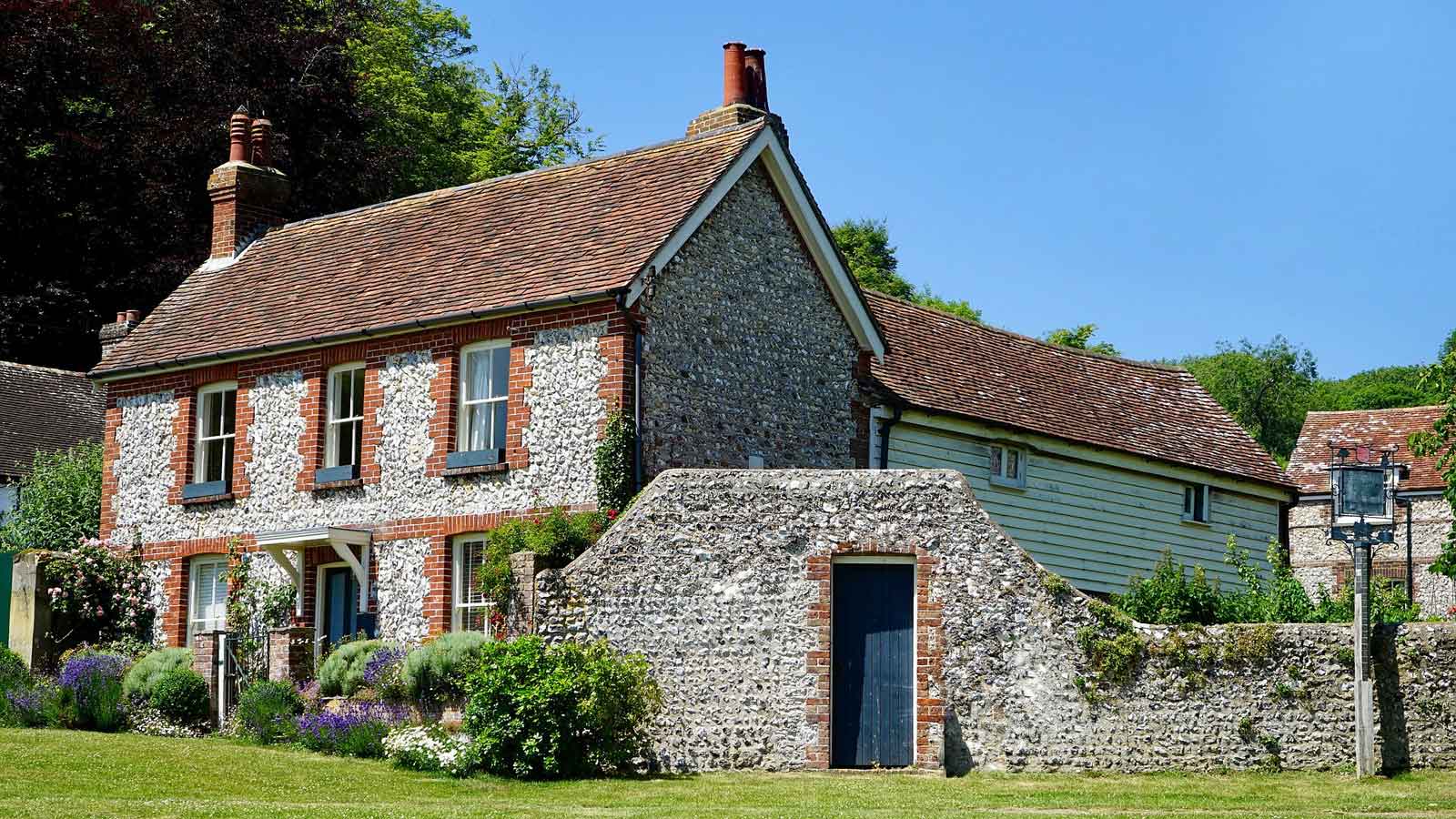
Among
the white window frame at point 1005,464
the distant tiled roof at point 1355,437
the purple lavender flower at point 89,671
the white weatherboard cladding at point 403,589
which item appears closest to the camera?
the purple lavender flower at point 89,671

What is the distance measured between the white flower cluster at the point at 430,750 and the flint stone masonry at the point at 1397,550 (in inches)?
1117

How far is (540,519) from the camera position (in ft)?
77.6

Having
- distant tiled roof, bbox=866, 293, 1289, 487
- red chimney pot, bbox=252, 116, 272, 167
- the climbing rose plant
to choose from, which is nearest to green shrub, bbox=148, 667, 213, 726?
the climbing rose plant

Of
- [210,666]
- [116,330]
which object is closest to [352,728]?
[210,666]

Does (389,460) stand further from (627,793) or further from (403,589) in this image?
(627,793)

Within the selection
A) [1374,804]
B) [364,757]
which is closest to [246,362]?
[364,757]

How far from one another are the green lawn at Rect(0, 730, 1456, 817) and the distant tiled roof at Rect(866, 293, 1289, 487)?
33.4 ft

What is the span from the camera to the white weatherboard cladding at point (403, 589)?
82.9ft

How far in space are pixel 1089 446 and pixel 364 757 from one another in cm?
1498

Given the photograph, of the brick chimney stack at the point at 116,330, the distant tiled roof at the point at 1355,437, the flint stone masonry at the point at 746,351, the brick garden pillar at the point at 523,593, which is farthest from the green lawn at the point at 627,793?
the distant tiled roof at the point at 1355,437

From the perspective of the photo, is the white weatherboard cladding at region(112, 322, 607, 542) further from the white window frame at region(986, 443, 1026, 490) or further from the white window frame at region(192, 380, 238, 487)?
the white window frame at region(986, 443, 1026, 490)

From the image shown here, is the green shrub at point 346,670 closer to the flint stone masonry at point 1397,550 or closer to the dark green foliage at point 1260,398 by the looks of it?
the flint stone masonry at point 1397,550

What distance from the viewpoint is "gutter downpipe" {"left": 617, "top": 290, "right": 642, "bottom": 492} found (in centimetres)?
Answer: 2361

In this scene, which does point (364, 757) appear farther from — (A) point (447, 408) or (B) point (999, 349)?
(B) point (999, 349)
